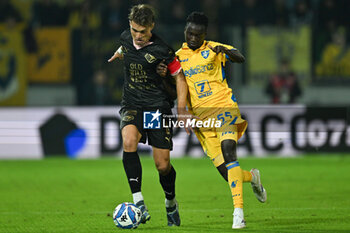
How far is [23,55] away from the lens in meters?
16.1

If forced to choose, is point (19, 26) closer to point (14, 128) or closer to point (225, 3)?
point (14, 128)

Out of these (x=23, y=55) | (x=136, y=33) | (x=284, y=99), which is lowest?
(x=284, y=99)

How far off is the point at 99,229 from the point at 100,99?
9154 millimetres

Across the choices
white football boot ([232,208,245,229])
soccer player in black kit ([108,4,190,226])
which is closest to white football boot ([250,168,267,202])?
white football boot ([232,208,245,229])

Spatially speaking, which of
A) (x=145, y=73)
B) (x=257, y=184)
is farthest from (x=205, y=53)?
(x=257, y=184)

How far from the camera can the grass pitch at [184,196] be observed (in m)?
6.53

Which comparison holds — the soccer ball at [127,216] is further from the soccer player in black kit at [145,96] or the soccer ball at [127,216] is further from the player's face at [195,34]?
the player's face at [195,34]

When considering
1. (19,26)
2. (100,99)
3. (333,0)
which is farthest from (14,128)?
(333,0)

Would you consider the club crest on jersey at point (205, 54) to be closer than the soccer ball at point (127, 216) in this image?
No

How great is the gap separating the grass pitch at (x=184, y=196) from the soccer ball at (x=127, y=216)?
21 centimetres

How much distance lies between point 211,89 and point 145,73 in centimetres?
61

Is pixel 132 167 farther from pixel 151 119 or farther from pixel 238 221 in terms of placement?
pixel 238 221

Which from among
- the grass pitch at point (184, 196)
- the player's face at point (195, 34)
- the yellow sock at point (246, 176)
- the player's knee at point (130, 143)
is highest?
the player's face at point (195, 34)

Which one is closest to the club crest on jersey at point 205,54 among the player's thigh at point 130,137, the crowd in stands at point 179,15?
the player's thigh at point 130,137
